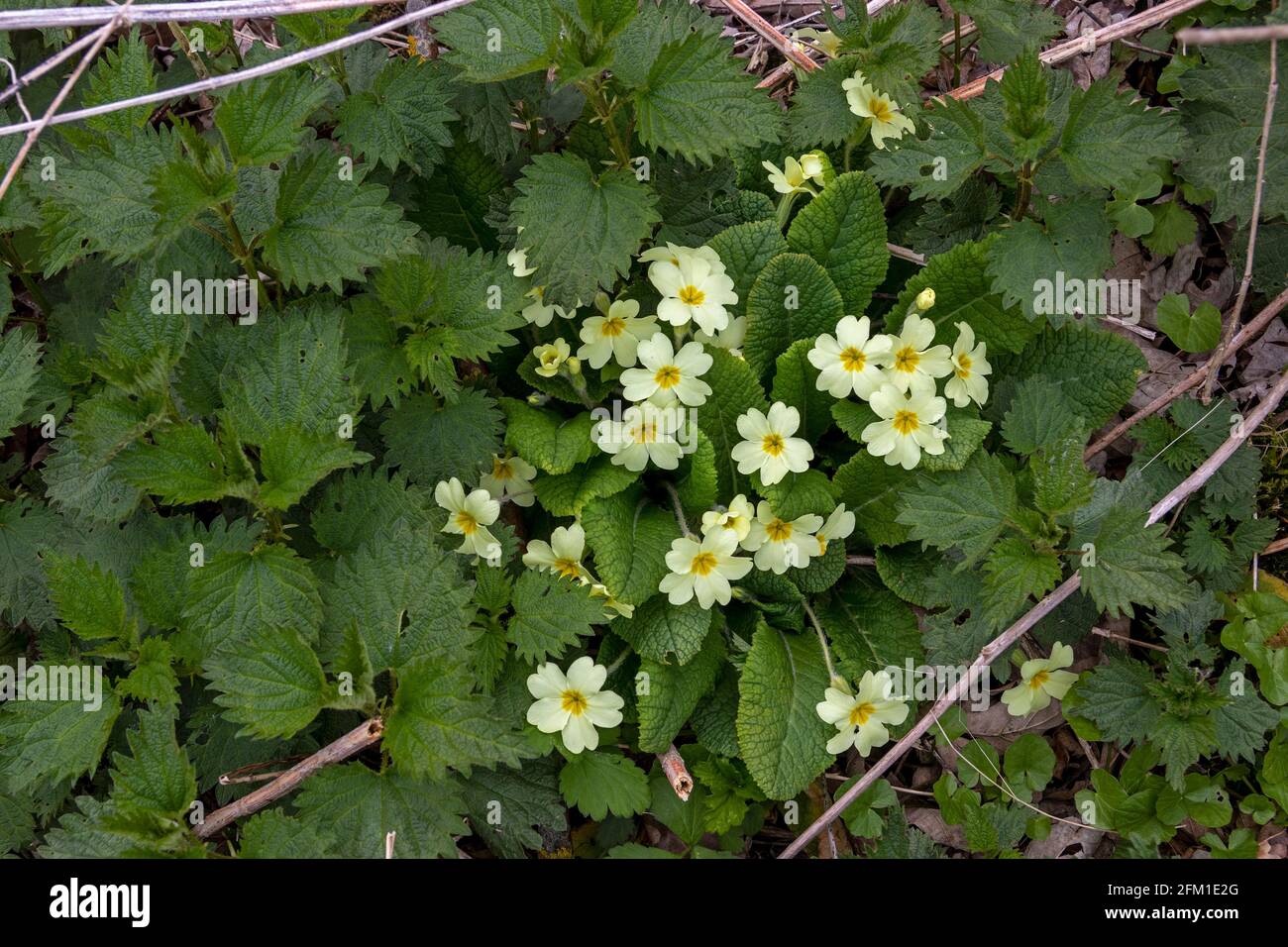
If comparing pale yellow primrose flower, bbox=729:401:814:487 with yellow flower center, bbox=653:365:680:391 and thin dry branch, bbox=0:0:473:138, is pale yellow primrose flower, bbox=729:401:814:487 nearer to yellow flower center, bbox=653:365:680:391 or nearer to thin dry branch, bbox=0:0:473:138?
yellow flower center, bbox=653:365:680:391

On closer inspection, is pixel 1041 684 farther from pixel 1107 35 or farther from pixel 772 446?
pixel 1107 35

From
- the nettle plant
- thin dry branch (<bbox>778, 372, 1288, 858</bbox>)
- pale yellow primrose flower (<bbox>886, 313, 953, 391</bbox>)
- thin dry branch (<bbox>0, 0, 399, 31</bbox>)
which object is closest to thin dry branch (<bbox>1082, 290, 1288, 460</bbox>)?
the nettle plant

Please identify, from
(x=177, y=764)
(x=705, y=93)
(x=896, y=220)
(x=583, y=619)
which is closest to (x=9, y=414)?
(x=177, y=764)

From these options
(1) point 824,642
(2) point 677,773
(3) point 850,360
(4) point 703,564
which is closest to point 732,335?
(3) point 850,360

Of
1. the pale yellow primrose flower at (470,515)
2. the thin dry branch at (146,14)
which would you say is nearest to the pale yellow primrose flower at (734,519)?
the pale yellow primrose flower at (470,515)

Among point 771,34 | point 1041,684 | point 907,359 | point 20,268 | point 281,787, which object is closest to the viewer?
point 281,787

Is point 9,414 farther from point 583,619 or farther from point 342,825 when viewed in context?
point 583,619
